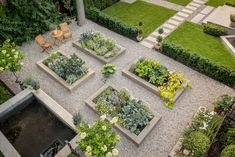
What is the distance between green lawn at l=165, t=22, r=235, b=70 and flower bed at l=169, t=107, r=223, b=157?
5485mm

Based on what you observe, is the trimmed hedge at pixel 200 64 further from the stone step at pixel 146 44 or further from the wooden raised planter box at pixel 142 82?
the wooden raised planter box at pixel 142 82

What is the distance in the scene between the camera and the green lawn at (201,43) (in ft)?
54.6

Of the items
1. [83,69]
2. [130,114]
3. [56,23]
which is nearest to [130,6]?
[56,23]

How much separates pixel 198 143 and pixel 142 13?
13950 millimetres

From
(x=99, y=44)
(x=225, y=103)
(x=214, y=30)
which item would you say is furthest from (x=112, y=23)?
(x=225, y=103)

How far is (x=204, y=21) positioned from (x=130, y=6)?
6.85 m

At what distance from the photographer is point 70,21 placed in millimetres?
20219

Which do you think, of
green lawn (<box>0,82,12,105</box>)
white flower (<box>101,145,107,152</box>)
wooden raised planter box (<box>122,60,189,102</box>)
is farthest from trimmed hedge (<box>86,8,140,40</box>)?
white flower (<box>101,145,107,152</box>)

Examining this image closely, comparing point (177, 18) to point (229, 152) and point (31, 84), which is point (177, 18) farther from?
point (229, 152)

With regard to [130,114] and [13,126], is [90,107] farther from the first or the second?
[13,126]

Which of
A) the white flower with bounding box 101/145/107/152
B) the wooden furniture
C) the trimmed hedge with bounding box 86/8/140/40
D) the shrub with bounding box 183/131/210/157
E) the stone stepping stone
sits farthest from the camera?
the stone stepping stone

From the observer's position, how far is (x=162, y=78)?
47.1 ft

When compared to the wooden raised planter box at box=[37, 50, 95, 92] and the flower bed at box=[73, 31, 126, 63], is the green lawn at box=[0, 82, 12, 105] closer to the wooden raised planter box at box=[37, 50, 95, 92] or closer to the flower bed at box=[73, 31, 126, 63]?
the wooden raised planter box at box=[37, 50, 95, 92]

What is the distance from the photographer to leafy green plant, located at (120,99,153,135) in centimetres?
1215
